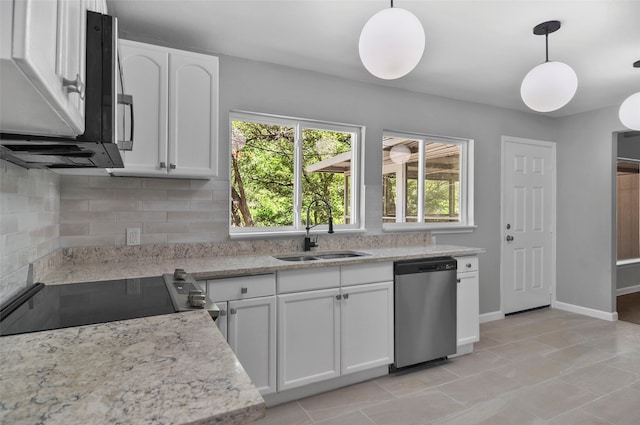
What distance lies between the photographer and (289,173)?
3.22m

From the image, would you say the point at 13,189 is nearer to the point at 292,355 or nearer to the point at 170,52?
the point at 170,52

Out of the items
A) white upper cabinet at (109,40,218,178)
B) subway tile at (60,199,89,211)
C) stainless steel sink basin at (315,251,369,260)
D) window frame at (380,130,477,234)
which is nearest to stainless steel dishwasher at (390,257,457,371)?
stainless steel sink basin at (315,251,369,260)

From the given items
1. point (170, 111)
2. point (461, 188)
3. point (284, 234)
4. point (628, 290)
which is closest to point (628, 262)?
point (628, 290)

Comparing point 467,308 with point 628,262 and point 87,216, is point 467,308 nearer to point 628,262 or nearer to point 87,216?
point 87,216

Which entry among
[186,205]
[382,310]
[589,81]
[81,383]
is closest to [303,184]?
[186,205]

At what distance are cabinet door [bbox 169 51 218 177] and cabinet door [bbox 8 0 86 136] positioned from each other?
1411 millimetres

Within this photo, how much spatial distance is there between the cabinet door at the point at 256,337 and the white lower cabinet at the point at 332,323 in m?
0.06

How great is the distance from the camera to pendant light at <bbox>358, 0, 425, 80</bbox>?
169 centimetres

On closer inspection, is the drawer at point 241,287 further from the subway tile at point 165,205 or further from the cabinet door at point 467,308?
the cabinet door at point 467,308

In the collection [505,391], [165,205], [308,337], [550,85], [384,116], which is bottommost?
[505,391]

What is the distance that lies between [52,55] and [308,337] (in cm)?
213

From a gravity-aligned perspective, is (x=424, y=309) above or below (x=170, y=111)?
below

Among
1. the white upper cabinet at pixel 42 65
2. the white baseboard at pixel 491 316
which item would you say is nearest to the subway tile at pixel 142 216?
the white upper cabinet at pixel 42 65

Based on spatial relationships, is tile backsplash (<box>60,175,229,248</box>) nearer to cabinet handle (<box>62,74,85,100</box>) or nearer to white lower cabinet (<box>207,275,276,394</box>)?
white lower cabinet (<box>207,275,276,394</box>)
